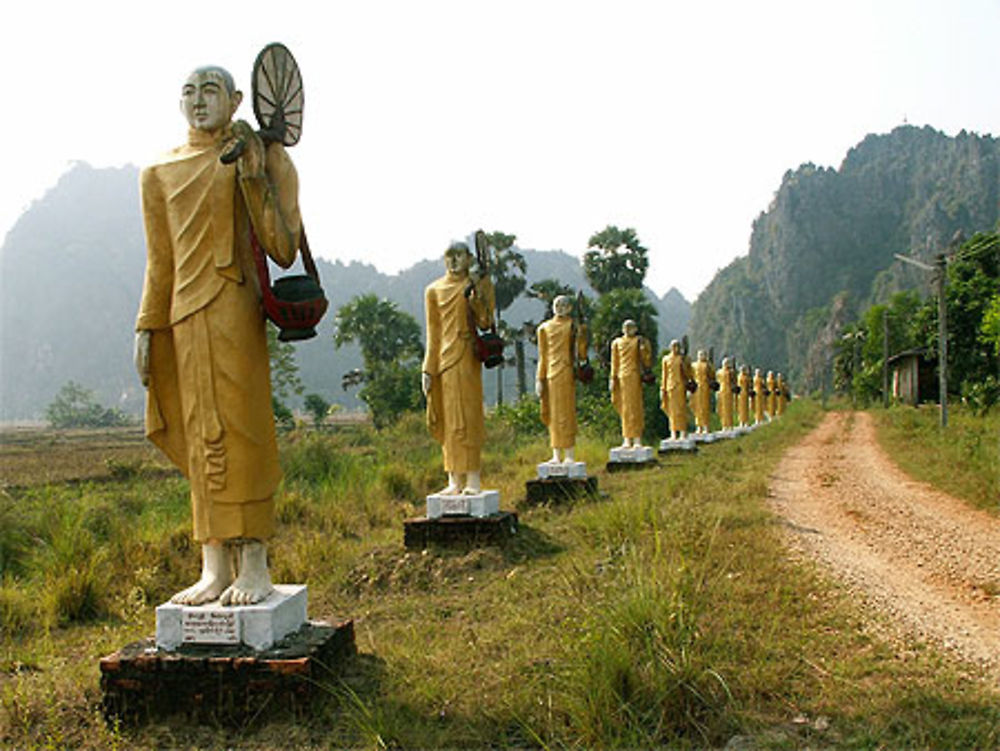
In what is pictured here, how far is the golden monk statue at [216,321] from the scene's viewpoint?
4.25 m

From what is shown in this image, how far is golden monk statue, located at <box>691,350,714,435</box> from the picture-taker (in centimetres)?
2267

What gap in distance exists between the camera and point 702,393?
74.2ft

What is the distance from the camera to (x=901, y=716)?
3.44 m

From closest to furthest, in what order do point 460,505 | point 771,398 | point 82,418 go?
point 460,505 → point 771,398 → point 82,418

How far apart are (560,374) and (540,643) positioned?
23.1 ft

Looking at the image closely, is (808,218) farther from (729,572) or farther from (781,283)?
(729,572)

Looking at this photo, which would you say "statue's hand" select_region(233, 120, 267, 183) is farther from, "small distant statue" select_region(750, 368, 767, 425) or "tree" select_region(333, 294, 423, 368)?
"tree" select_region(333, 294, 423, 368)

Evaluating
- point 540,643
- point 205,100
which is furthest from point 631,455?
point 205,100

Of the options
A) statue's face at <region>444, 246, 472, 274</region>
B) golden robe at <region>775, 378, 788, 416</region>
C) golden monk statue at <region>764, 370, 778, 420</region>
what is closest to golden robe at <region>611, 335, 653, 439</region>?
statue's face at <region>444, 246, 472, 274</region>

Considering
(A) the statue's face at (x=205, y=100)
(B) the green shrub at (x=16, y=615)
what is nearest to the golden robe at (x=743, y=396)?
(B) the green shrub at (x=16, y=615)

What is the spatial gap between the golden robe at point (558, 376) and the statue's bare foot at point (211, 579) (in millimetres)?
7150

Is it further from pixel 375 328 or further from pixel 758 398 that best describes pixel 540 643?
pixel 375 328

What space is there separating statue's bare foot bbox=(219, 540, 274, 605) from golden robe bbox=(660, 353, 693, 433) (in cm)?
1575

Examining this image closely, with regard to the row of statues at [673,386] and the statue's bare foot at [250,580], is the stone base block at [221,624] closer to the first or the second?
the statue's bare foot at [250,580]
